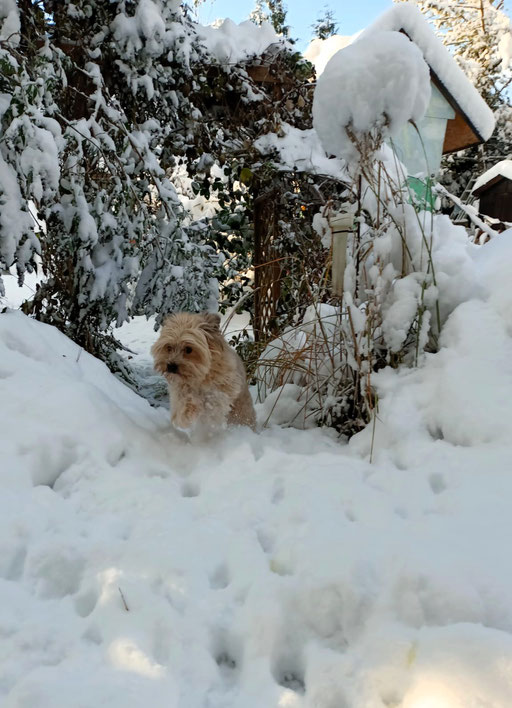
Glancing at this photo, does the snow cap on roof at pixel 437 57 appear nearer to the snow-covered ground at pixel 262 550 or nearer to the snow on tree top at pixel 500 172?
the snow on tree top at pixel 500 172

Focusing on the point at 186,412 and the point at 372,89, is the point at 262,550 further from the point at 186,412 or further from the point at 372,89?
the point at 372,89

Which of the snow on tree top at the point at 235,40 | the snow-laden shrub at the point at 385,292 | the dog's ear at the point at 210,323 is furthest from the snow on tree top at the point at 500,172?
the dog's ear at the point at 210,323

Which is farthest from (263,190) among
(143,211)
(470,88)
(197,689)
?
(197,689)

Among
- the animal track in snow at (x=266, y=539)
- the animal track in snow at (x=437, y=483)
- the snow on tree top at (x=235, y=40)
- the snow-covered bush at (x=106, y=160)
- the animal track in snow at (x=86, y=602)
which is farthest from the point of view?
the snow on tree top at (x=235, y=40)

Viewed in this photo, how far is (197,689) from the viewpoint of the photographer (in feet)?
4.37

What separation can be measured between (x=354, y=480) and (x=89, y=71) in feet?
13.0

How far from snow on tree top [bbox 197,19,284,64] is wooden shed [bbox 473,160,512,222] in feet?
20.7

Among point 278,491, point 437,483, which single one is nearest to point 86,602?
point 278,491

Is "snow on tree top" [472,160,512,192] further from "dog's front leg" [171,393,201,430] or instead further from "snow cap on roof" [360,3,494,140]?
"dog's front leg" [171,393,201,430]

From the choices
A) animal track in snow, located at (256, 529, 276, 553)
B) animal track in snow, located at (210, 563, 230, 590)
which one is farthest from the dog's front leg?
animal track in snow, located at (210, 563, 230, 590)

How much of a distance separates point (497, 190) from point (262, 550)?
10.5 m

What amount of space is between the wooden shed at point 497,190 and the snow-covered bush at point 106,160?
7.41 metres

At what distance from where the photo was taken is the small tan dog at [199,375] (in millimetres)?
2979

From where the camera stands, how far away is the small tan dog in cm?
298
